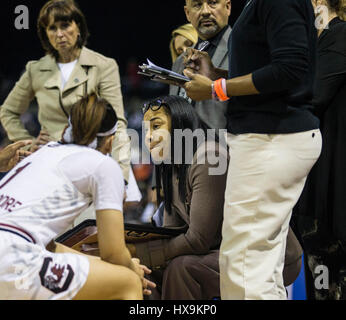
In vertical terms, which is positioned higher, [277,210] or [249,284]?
[277,210]

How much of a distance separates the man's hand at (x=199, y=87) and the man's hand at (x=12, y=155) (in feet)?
2.70

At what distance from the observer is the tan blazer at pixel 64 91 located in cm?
318

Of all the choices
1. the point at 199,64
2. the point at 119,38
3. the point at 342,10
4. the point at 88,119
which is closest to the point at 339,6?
the point at 342,10

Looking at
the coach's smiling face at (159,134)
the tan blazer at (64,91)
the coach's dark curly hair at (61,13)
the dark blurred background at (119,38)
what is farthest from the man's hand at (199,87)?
the dark blurred background at (119,38)

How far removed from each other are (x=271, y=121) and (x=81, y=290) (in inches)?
34.1

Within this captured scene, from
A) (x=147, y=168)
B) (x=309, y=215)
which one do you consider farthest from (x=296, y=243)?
(x=147, y=168)

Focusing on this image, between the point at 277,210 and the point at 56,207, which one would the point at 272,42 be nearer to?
the point at 277,210

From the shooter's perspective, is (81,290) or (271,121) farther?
(271,121)

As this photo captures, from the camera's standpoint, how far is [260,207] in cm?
204

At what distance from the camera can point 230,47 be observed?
7.22ft

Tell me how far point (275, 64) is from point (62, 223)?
0.89m

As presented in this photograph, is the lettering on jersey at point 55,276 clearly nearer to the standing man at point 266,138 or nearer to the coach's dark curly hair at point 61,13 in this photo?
the standing man at point 266,138

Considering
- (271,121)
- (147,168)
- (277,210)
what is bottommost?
(147,168)

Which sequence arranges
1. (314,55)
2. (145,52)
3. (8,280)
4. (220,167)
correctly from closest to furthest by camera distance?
(8,280)
(314,55)
(220,167)
(145,52)
